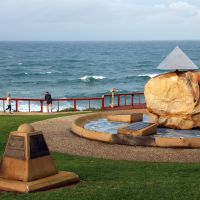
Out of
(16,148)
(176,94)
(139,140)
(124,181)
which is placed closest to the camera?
(16,148)

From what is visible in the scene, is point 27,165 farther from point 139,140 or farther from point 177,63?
point 177,63

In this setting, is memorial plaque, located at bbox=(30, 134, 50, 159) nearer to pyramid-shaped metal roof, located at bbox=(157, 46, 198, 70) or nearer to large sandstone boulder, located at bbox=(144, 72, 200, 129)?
large sandstone boulder, located at bbox=(144, 72, 200, 129)

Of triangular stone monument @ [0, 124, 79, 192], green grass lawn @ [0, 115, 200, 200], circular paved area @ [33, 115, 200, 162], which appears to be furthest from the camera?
circular paved area @ [33, 115, 200, 162]

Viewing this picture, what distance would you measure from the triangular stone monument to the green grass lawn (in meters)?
0.29

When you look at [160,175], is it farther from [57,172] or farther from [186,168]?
[57,172]

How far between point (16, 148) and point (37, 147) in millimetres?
420

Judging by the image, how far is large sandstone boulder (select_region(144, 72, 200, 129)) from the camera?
1653cm

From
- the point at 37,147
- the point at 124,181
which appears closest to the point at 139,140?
the point at 124,181

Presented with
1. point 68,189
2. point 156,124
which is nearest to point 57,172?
point 68,189

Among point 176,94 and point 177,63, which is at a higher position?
point 177,63

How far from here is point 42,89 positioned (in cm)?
6366

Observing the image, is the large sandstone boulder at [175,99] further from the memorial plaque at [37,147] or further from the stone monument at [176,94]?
the memorial plaque at [37,147]

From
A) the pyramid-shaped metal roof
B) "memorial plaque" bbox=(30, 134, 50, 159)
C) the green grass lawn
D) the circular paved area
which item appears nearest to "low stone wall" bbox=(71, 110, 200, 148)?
the circular paved area

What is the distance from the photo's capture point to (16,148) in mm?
9789
